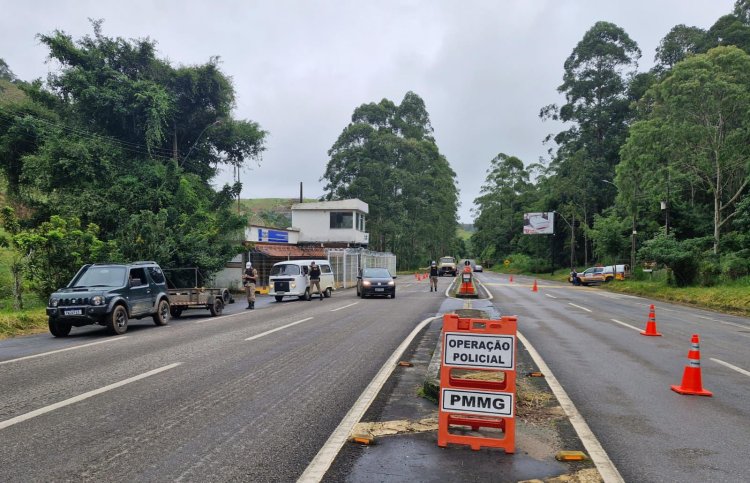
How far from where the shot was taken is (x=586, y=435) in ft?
16.2

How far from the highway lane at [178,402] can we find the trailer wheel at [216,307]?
4889 millimetres

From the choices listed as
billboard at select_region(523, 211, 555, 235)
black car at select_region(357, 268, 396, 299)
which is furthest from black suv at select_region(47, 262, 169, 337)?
billboard at select_region(523, 211, 555, 235)

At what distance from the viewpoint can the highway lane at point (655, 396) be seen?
4.39 meters

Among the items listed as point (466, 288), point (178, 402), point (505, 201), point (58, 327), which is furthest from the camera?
point (505, 201)

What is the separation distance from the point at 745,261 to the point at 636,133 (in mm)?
11079

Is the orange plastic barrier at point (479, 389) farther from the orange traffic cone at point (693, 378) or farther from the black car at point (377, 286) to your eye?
the black car at point (377, 286)

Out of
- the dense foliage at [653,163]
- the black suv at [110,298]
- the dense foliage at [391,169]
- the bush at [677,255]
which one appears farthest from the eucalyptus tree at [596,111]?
the black suv at [110,298]

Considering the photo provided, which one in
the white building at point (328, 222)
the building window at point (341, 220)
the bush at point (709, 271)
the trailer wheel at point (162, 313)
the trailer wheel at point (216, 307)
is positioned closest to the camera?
the trailer wheel at point (162, 313)

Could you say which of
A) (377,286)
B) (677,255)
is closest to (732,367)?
(377,286)

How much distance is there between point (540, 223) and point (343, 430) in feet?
220

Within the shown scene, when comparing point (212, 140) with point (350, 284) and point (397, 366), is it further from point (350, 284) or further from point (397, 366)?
point (397, 366)

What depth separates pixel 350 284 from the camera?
39688mm

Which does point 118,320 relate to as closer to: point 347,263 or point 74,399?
point 74,399

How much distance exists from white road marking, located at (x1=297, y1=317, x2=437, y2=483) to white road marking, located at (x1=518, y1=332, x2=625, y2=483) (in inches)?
88.4
